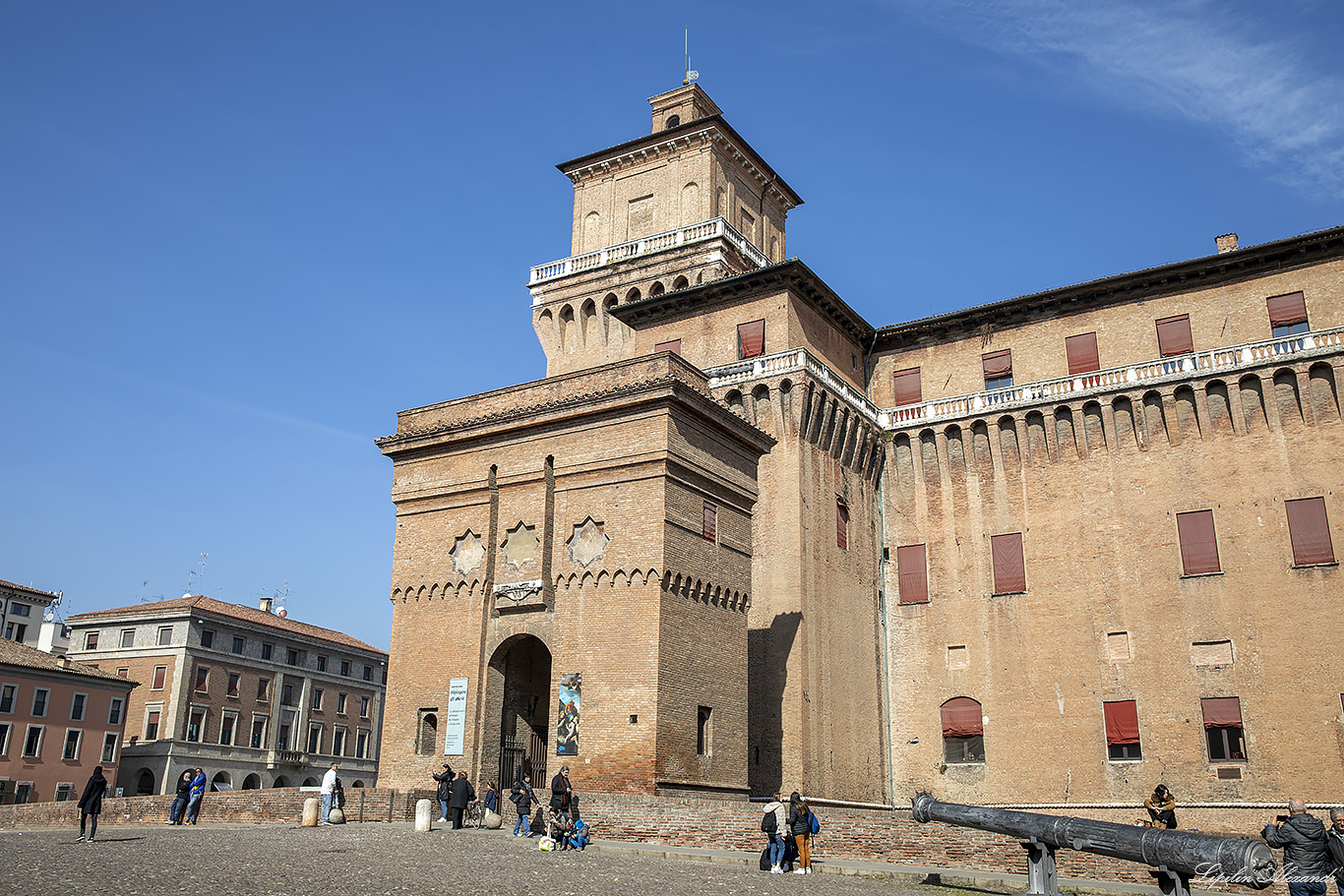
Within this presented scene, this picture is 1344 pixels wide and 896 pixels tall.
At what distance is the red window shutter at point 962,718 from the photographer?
1314 inches

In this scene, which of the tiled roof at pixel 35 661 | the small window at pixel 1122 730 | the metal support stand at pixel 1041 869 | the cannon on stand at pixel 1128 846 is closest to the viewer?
the cannon on stand at pixel 1128 846

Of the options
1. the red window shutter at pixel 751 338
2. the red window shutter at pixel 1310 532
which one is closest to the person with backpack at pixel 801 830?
the red window shutter at pixel 751 338

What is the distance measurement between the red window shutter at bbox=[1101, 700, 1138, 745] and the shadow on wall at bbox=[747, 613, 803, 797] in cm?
964

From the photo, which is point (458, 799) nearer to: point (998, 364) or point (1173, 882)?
point (1173, 882)

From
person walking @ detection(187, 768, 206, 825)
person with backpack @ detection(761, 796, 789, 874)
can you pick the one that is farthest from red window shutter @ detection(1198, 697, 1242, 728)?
person walking @ detection(187, 768, 206, 825)

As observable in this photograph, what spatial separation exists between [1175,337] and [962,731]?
45.6 ft

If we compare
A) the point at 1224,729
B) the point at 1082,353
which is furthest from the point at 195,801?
the point at 1082,353

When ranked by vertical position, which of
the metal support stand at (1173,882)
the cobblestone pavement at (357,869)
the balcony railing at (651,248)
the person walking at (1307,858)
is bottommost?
the cobblestone pavement at (357,869)

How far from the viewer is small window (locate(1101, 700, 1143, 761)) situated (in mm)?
31094

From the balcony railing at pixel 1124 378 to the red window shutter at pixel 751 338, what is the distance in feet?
19.6

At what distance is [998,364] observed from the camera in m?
36.5

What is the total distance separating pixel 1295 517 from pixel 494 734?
2286cm

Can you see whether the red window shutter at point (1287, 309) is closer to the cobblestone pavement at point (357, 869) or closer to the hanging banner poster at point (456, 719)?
the cobblestone pavement at point (357, 869)

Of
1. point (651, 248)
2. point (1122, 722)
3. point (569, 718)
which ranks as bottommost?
point (569, 718)
